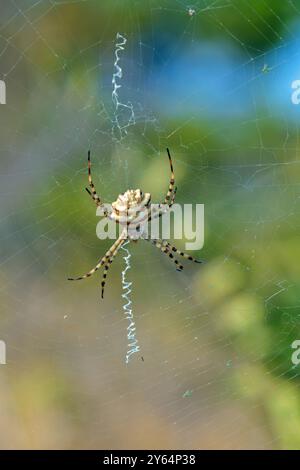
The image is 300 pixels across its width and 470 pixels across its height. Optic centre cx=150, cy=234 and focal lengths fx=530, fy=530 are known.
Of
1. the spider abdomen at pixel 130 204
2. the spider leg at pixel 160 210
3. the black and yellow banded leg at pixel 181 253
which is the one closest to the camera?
the spider abdomen at pixel 130 204

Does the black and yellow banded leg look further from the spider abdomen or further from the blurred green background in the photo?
the spider abdomen

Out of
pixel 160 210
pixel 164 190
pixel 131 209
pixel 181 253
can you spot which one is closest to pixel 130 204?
pixel 131 209

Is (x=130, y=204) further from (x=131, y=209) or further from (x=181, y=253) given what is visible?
(x=181, y=253)

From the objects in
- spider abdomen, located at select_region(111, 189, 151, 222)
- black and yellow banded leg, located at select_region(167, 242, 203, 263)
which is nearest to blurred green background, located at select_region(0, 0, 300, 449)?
black and yellow banded leg, located at select_region(167, 242, 203, 263)

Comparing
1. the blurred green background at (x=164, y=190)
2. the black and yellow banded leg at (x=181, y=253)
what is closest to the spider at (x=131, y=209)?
the black and yellow banded leg at (x=181, y=253)

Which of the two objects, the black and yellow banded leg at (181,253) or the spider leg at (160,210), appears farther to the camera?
the black and yellow banded leg at (181,253)

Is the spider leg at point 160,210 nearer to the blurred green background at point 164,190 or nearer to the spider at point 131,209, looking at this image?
the spider at point 131,209

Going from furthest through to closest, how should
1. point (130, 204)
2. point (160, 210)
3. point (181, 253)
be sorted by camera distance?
1. point (181, 253)
2. point (160, 210)
3. point (130, 204)

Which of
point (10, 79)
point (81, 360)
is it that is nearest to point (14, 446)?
point (81, 360)

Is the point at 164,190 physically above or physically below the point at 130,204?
above
